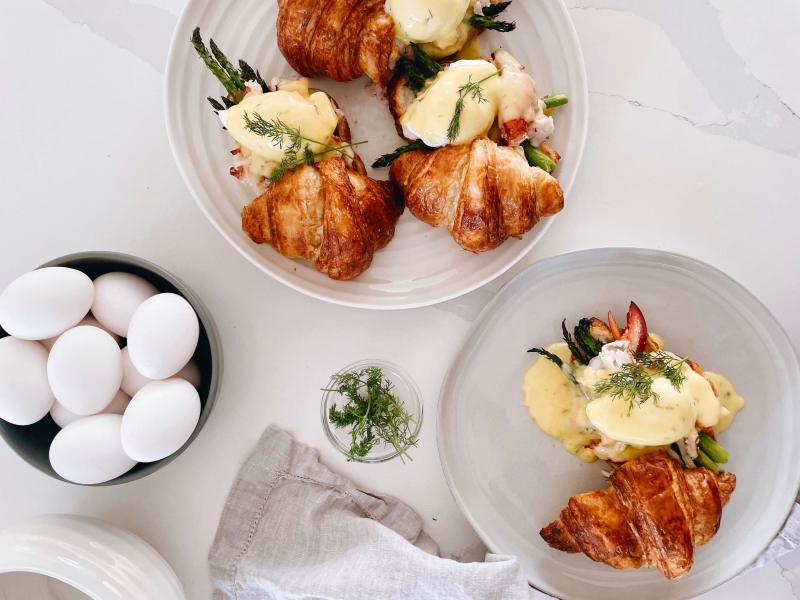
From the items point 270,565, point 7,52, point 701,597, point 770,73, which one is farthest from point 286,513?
point 770,73

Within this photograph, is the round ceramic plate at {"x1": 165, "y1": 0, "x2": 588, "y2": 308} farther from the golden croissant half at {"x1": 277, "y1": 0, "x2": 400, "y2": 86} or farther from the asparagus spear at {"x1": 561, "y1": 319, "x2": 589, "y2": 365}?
the asparagus spear at {"x1": 561, "y1": 319, "x2": 589, "y2": 365}

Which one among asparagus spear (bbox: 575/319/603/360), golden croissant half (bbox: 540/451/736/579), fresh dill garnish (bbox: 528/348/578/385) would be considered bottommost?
golden croissant half (bbox: 540/451/736/579)

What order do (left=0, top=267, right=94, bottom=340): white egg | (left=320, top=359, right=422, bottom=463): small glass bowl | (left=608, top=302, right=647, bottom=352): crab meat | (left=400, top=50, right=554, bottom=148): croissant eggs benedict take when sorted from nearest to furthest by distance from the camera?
1. (left=0, top=267, right=94, bottom=340): white egg
2. (left=400, top=50, right=554, bottom=148): croissant eggs benedict
3. (left=608, top=302, right=647, bottom=352): crab meat
4. (left=320, top=359, right=422, bottom=463): small glass bowl

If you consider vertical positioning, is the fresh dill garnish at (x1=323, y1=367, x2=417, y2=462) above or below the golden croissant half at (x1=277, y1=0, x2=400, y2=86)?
below

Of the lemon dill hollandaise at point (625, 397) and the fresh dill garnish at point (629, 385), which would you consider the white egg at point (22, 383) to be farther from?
the fresh dill garnish at point (629, 385)

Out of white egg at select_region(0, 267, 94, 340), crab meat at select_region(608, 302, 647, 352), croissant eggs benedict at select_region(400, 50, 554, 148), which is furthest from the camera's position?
crab meat at select_region(608, 302, 647, 352)

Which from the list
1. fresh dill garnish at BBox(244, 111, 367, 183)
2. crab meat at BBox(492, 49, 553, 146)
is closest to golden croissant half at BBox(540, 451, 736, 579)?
crab meat at BBox(492, 49, 553, 146)

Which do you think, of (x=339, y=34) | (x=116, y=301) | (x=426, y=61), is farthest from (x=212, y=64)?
(x=116, y=301)
